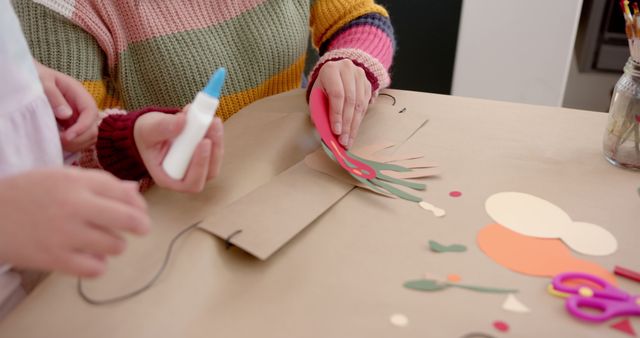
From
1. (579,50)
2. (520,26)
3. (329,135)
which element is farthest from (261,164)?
(579,50)

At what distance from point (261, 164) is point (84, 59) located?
262 mm

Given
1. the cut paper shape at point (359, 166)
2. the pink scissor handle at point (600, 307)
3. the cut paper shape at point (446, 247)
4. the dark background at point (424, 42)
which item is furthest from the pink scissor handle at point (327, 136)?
the dark background at point (424, 42)

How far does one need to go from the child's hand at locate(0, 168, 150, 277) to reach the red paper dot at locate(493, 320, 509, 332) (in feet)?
0.76

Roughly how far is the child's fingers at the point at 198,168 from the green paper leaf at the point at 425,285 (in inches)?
7.0

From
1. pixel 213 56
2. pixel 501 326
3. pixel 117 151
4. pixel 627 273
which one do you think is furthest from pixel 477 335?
pixel 213 56

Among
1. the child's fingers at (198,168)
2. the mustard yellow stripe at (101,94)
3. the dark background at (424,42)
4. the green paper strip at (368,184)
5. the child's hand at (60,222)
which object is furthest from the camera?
the dark background at (424,42)

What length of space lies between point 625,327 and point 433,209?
18cm

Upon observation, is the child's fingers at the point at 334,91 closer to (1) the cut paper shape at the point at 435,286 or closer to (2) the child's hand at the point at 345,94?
(2) the child's hand at the point at 345,94

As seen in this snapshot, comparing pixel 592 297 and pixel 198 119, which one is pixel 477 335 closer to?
pixel 592 297

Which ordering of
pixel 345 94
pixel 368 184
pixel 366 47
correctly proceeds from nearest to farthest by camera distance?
pixel 368 184
pixel 345 94
pixel 366 47

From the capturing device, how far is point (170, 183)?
1.48 ft

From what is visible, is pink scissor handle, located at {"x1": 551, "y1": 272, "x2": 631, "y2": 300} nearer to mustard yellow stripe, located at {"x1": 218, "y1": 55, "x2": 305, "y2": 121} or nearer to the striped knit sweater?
the striped knit sweater

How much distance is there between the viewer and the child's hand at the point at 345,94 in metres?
0.60

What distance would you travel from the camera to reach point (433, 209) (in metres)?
0.49
